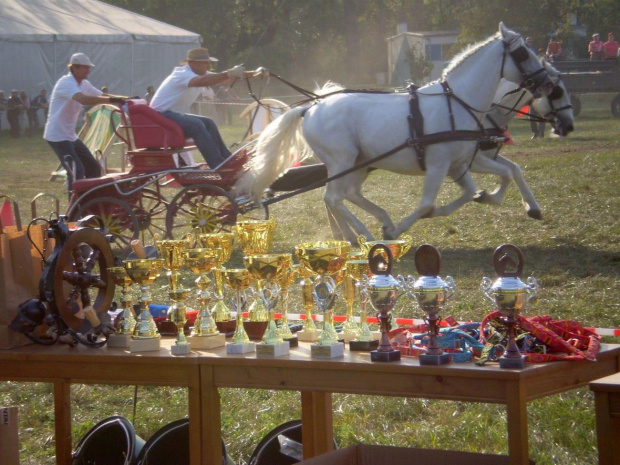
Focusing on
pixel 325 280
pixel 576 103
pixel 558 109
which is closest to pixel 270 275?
pixel 325 280

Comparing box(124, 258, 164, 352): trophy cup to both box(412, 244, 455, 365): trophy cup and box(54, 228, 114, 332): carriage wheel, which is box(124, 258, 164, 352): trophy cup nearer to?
box(54, 228, 114, 332): carriage wheel

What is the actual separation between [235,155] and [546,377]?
6352mm

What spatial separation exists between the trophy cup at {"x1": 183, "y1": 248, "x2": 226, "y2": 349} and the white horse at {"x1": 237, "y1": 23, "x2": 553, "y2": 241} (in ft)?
16.3

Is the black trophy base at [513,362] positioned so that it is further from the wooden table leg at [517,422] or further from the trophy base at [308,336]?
the trophy base at [308,336]

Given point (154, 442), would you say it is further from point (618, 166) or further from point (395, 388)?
point (618, 166)

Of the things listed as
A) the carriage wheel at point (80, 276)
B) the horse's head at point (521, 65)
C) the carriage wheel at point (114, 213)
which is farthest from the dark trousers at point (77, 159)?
the carriage wheel at point (80, 276)

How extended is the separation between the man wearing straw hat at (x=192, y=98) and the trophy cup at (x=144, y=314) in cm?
548

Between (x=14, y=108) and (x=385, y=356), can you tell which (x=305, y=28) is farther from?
(x=385, y=356)

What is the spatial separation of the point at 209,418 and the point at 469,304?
141 inches

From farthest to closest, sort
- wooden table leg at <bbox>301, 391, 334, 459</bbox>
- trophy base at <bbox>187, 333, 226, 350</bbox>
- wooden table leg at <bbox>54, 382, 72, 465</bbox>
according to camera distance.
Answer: wooden table leg at <bbox>54, 382, 72, 465</bbox> → wooden table leg at <bbox>301, 391, 334, 459</bbox> → trophy base at <bbox>187, 333, 226, 350</bbox>

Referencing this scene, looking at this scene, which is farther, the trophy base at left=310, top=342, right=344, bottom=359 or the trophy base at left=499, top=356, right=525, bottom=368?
the trophy base at left=310, top=342, right=344, bottom=359

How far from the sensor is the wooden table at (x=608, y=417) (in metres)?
2.50

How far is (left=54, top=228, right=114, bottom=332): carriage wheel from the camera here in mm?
3371

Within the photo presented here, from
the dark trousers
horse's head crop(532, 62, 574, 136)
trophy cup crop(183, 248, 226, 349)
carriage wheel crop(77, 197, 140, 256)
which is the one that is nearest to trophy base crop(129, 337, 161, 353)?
trophy cup crop(183, 248, 226, 349)
